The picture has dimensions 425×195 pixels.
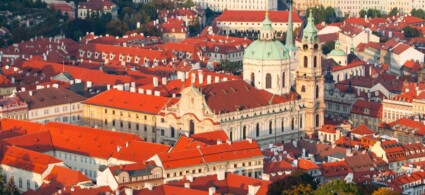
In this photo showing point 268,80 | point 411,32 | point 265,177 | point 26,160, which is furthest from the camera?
point 411,32

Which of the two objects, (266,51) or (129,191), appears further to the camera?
(266,51)

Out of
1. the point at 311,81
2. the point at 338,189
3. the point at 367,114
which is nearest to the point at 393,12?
the point at 367,114

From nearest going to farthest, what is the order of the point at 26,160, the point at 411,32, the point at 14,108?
the point at 26,160 → the point at 14,108 → the point at 411,32

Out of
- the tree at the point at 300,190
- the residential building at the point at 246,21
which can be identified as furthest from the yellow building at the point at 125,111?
the residential building at the point at 246,21

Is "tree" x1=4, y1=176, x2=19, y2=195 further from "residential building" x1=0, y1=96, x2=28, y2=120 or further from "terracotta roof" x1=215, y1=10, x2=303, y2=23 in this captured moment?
"terracotta roof" x1=215, y1=10, x2=303, y2=23

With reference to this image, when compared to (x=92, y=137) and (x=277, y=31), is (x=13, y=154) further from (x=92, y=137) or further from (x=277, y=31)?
(x=277, y=31)

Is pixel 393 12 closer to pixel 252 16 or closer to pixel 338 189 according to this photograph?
pixel 252 16

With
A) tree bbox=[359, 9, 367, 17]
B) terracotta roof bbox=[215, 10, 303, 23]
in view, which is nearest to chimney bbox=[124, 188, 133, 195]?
terracotta roof bbox=[215, 10, 303, 23]
